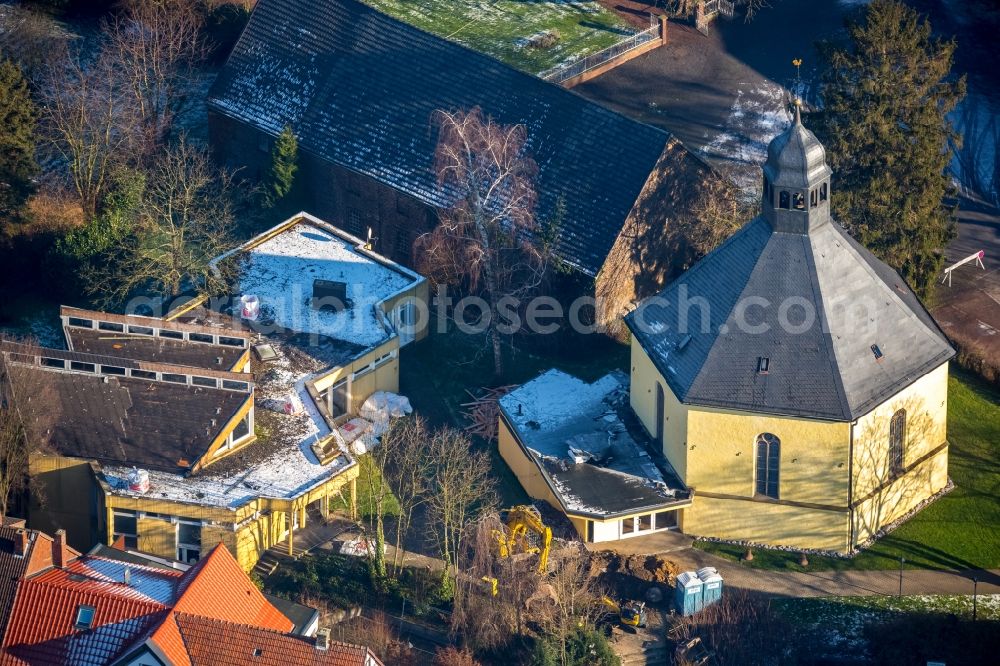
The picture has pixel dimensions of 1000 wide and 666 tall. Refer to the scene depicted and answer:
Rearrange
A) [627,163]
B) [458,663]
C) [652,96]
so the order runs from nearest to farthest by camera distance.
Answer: [458,663] → [627,163] → [652,96]

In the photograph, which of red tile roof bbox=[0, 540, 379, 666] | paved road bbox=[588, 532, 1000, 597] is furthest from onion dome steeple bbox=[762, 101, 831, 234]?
red tile roof bbox=[0, 540, 379, 666]

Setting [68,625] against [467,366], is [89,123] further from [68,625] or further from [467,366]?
[68,625]

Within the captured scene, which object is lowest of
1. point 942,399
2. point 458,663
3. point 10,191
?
point 458,663

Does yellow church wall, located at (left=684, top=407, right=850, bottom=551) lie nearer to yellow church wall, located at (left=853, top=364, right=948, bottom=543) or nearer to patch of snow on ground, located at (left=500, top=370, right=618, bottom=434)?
yellow church wall, located at (left=853, top=364, right=948, bottom=543)

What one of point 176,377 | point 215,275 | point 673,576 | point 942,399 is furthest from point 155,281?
point 942,399

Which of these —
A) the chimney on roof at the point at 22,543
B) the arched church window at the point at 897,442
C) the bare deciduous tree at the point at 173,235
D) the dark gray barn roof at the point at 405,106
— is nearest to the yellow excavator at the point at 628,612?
the arched church window at the point at 897,442

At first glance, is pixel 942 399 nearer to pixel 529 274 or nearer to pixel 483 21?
pixel 529 274
